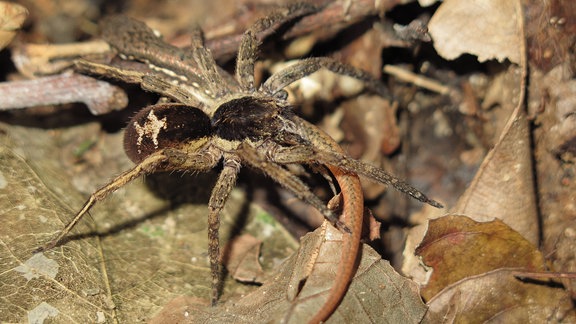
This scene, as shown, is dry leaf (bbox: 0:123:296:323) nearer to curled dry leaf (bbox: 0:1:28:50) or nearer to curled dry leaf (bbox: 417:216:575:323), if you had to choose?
curled dry leaf (bbox: 0:1:28:50)

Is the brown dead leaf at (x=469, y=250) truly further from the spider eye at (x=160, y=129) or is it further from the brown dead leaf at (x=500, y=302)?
the spider eye at (x=160, y=129)

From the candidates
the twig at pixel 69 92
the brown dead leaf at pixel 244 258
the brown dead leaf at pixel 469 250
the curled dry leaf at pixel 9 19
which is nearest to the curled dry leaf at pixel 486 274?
the brown dead leaf at pixel 469 250

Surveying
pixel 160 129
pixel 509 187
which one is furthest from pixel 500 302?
pixel 160 129

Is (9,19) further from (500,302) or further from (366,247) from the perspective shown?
(500,302)

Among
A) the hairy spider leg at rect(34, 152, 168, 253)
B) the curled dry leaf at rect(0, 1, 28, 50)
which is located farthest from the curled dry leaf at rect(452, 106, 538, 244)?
the curled dry leaf at rect(0, 1, 28, 50)

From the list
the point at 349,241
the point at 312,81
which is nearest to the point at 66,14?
the point at 312,81

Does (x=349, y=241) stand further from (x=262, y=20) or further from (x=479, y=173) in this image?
(x=262, y=20)
